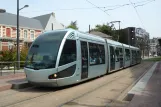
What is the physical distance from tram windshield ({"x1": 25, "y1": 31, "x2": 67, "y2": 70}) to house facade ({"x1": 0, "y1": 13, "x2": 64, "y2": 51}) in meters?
36.8

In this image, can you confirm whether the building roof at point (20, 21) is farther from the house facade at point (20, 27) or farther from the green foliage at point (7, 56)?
the green foliage at point (7, 56)

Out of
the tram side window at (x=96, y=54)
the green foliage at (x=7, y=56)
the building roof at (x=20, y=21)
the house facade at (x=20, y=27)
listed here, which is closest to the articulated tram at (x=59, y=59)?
the tram side window at (x=96, y=54)

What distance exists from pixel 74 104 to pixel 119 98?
2.24m

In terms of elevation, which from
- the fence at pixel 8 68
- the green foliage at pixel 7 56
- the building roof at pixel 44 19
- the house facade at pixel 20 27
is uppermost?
the building roof at pixel 44 19

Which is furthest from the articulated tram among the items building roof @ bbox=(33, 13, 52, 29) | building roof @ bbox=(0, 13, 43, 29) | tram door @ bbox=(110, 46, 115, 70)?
building roof @ bbox=(33, 13, 52, 29)

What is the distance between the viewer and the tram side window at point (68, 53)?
38.0 feet

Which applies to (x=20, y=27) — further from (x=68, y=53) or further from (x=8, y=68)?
(x=68, y=53)

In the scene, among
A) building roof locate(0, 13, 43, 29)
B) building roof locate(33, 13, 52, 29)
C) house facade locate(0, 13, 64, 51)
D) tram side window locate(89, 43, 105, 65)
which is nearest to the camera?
tram side window locate(89, 43, 105, 65)

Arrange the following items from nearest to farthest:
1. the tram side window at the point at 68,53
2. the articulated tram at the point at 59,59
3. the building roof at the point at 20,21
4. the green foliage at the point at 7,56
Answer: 1. the articulated tram at the point at 59,59
2. the tram side window at the point at 68,53
3. the green foliage at the point at 7,56
4. the building roof at the point at 20,21

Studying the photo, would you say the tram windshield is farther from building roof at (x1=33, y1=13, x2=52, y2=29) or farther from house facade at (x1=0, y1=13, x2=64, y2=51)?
building roof at (x1=33, y1=13, x2=52, y2=29)

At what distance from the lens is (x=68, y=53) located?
12.0m

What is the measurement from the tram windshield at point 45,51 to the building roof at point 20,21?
42.5 meters

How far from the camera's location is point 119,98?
9.84 metres

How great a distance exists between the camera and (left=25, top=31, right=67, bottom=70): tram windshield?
36.9 feet
